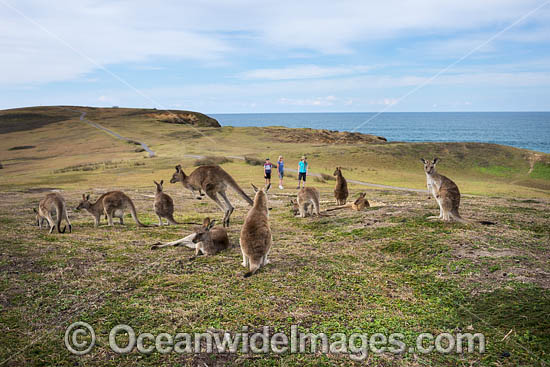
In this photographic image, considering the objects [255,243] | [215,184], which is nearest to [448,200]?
[255,243]

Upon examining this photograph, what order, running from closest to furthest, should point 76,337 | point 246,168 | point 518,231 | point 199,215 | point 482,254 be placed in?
point 76,337
point 482,254
point 518,231
point 199,215
point 246,168

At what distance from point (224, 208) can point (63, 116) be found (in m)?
102

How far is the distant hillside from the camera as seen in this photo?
87.0m

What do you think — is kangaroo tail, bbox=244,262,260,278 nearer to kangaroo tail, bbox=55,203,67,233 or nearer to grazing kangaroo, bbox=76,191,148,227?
grazing kangaroo, bbox=76,191,148,227

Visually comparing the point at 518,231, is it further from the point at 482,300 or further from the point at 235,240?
the point at 235,240

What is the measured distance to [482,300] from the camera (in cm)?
598

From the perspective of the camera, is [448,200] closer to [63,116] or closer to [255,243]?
[255,243]

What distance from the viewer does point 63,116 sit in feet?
322

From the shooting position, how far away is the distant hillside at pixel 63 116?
285 ft

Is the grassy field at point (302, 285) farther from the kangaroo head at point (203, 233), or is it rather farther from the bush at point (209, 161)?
the bush at point (209, 161)

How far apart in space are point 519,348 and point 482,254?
10.8 feet

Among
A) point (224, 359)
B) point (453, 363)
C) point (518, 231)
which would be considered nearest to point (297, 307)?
point (224, 359)

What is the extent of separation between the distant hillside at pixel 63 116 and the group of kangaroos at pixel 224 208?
74.5 meters

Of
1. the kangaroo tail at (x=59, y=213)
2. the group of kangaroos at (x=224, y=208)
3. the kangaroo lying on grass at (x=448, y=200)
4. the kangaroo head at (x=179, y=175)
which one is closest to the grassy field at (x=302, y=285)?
the group of kangaroos at (x=224, y=208)
